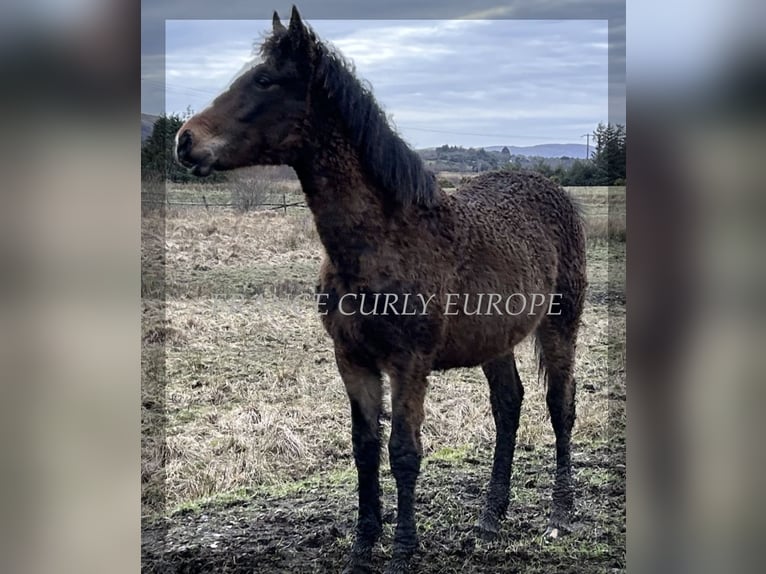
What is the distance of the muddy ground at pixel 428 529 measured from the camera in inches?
153

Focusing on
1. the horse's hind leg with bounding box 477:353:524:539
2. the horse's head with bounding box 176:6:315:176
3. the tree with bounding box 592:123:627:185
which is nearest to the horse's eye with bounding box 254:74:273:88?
the horse's head with bounding box 176:6:315:176

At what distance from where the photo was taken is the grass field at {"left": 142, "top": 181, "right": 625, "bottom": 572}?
387 centimetres

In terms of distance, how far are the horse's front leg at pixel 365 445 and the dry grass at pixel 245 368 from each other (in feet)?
0.29

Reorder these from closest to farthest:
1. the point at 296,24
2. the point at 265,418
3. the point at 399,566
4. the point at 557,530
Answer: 1. the point at 296,24
2. the point at 399,566
3. the point at 265,418
4. the point at 557,530

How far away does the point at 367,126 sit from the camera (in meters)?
3.71

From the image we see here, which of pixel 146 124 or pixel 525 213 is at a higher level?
pixel 146 124

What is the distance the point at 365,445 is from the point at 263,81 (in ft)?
6.07

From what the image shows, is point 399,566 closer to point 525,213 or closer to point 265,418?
point 265,418

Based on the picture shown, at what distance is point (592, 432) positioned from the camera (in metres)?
4.05
